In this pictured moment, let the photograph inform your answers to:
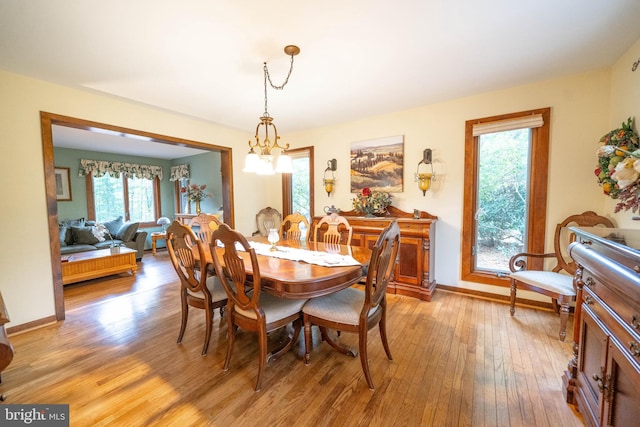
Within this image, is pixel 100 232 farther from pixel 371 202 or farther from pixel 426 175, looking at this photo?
pixel 426 175

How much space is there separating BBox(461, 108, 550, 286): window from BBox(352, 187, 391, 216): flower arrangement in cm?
97

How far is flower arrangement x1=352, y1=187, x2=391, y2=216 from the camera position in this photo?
3463 millimetres

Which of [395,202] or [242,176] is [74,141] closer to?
[242,176]

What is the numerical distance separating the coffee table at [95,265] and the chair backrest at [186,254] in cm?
259

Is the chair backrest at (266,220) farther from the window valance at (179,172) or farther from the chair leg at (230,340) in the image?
the window valance at (179,172)

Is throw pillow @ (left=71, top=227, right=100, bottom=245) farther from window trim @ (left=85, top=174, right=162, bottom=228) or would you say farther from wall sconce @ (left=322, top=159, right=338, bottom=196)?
wall sconce @ (left=322, top=159, right=338, bottom=196)

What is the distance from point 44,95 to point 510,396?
4592 mm

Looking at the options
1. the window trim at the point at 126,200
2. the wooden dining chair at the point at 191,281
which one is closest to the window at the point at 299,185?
the wooden dining chair at the point at 191,281

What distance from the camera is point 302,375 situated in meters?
1.77

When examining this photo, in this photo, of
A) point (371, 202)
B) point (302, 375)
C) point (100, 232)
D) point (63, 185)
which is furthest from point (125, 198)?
point (302, 375)

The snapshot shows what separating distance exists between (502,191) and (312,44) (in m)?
2.63

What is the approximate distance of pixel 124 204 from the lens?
6.29 m

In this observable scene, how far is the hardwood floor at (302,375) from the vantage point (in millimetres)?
1441

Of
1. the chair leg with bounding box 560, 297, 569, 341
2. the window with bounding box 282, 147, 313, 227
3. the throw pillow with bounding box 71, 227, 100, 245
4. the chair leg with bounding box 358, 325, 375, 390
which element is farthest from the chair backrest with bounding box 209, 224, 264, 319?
the throw pillow with bounding box 71, 227, 100, 245
